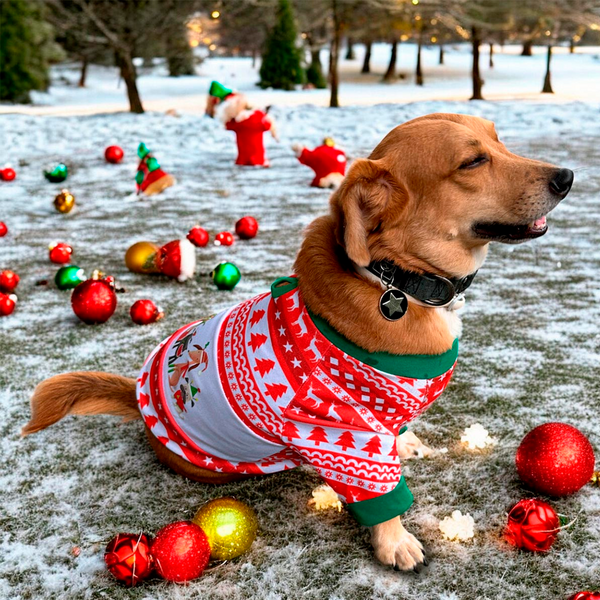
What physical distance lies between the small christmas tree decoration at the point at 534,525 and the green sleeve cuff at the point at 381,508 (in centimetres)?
37

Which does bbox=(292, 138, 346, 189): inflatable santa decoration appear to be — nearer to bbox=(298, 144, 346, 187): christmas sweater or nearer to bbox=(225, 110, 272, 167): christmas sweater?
bbox=(298, 144, 346, 187): christmas sweater

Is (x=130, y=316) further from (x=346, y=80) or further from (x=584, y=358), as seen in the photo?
(x=346, y=80)

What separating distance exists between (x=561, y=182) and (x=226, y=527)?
156 centimetres

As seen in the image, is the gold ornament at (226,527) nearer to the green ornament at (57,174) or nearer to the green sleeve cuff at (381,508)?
the green sleeve cuff at (381,508)

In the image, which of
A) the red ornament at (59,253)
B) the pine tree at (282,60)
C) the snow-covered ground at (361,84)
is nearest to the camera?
the red ornament at (59,253)

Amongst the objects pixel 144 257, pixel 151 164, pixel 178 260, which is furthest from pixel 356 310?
pixel 151 164

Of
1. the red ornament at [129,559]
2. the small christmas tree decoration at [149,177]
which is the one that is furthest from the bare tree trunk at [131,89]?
the red ornament at [129,559]

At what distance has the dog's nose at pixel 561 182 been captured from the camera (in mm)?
2039

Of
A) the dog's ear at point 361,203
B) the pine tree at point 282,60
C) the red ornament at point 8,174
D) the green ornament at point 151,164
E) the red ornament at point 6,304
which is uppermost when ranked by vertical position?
the pine tree at point 282,60

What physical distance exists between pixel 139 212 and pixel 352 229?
5545mm

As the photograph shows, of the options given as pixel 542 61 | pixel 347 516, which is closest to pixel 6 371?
pixel 347 516

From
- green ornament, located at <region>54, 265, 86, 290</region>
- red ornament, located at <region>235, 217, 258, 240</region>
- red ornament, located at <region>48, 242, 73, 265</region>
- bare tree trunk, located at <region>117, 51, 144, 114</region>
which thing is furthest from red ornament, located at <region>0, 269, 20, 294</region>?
bare tree trunk, located at <region>117, 51, 144, 114</region>

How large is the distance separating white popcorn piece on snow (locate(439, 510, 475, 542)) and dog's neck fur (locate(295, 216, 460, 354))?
612mm

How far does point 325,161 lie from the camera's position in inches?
307
